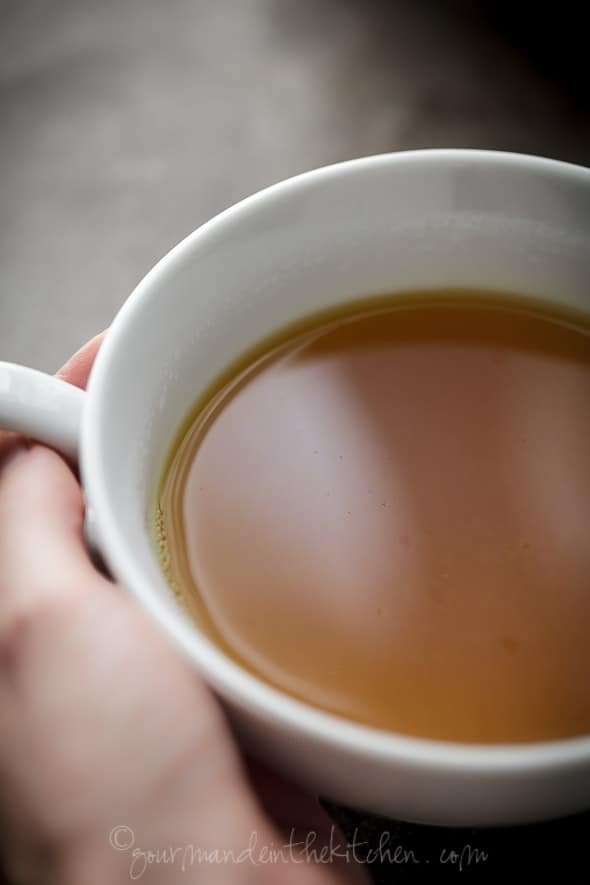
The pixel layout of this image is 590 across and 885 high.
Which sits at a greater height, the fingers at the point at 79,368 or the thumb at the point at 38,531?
the fingers at the point at 79,368

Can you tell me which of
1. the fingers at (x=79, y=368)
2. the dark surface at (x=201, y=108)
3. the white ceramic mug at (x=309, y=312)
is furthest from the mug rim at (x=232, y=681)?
the dark surface at (x=201, y=108)

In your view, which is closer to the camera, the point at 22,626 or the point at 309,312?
the point at 22,626

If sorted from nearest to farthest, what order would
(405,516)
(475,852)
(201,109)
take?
1. (475,852)
2. (405,516)
3. (201,109)

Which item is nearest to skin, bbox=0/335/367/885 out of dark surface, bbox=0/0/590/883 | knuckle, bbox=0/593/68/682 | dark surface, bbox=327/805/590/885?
knuckle, bbox=0/593/68/682

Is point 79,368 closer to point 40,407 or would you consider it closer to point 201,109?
point 40,407

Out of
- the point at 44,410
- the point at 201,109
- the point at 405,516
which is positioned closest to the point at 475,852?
the point at 405,516

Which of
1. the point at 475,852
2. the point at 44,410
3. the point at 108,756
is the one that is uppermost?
the point at 44,410

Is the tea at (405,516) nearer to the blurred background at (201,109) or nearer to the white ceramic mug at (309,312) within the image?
the white ceramic mug at (309,312)
